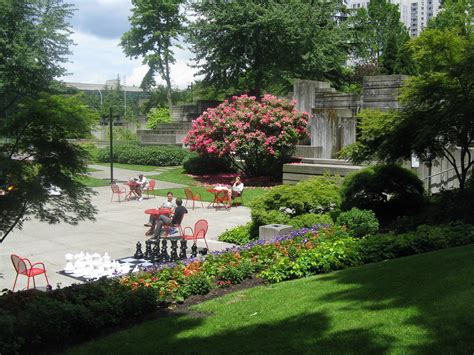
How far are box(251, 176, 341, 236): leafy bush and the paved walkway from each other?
1.19 meters

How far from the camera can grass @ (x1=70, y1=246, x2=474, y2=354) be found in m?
4.98

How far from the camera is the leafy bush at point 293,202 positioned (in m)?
13.2

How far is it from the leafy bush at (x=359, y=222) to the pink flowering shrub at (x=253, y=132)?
40.3ft

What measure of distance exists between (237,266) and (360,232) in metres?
3.41

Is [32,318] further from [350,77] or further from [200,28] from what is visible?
[350,77]

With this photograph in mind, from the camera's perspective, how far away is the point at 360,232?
11.3m

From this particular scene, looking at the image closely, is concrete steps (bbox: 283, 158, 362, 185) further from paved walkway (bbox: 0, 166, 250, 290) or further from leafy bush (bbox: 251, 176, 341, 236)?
leafy bush (bbox: 251, 176, 341, 236)

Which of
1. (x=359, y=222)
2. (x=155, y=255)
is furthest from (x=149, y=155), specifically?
(x=359, y=222)

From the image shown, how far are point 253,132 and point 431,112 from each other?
39.3 ft

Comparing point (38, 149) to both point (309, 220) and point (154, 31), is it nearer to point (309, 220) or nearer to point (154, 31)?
point (309, 220)

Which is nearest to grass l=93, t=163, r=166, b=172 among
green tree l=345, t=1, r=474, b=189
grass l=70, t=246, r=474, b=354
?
green tree l=345, t=1, r=474, b=189

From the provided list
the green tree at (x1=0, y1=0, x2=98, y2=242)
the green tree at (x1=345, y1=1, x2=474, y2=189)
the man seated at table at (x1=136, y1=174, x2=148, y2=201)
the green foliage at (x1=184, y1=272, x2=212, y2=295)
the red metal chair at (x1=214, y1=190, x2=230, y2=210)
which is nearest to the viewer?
the green tree at (x1=0, y1=0, x2=98, y2=242)

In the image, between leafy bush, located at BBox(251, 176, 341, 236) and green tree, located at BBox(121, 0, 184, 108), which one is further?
green tree, located at BBox(121, 0, 184, 108)

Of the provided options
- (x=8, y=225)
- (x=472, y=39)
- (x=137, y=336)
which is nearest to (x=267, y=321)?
(x=137, y=336)
